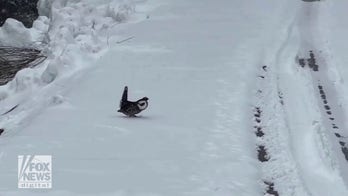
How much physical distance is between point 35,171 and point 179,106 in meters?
3.00

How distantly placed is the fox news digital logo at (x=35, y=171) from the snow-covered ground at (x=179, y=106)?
68 millimetres

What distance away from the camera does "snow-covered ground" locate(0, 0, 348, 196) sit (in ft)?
19.0

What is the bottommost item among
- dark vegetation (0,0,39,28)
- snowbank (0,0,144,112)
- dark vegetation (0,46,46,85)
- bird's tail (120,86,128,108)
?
dark vegetation (0,0,39,28)

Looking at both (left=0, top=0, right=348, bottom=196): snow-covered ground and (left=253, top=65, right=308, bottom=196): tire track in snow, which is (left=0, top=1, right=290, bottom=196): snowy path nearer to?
(left=0, top=0, right=348, bottom=196): snow-covered ground

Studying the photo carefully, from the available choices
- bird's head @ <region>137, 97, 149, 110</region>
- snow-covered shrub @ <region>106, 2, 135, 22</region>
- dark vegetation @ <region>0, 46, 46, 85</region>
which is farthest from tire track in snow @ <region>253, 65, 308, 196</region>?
snow-covered shrub @ <region>106, 2, 135, 22</region>

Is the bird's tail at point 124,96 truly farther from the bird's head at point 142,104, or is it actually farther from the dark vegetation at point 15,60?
the dark vegetation at point 15,60

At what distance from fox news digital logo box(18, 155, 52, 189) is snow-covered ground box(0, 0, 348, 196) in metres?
0.07

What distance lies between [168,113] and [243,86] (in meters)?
1.81

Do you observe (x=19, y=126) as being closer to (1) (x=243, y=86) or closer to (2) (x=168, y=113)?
(2) (x=168, y=113)

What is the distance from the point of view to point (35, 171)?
18.2ft

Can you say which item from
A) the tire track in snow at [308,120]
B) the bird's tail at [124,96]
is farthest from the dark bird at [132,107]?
the tire track in snow at [308,120]

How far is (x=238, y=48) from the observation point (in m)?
12.2

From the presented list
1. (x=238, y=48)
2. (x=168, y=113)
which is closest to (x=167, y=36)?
(x=238, y=48)

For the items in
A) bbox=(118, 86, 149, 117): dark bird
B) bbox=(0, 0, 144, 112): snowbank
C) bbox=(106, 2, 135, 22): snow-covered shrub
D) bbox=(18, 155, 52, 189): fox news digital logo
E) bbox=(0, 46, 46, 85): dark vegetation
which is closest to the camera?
bbox=(18, 155, 52, 189): fox news digital logo
